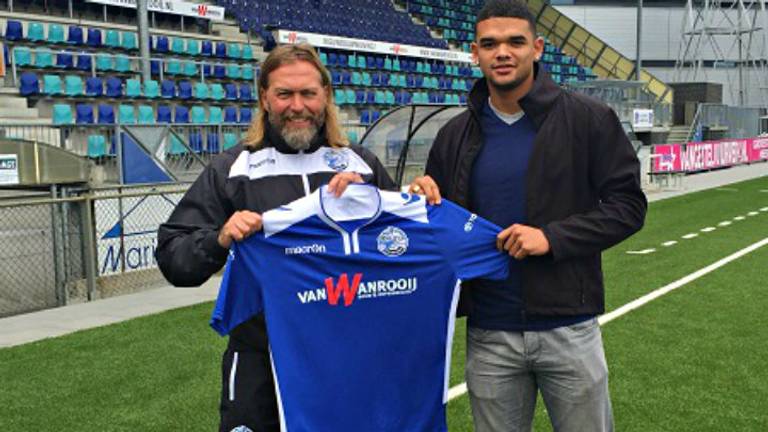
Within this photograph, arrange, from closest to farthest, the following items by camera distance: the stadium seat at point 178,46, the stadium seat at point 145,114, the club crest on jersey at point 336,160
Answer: the club crest on jersey at point 336,160, the stadium seat at point 145,114, the stadium seat at point 178,46

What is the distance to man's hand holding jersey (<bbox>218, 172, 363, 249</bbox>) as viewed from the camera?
2.30 m

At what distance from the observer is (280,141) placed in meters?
2.46

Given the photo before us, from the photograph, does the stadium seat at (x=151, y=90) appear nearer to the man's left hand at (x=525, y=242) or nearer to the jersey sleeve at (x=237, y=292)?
the jersey sleeve at (x=237, y=292)

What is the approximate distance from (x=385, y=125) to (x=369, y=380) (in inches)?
380

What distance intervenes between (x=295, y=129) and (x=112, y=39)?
15.9 metres

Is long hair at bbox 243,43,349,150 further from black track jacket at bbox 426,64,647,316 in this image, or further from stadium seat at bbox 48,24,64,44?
stadium seat at bbox 48,24,64,44

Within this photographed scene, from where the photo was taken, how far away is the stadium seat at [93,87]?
47.8ft

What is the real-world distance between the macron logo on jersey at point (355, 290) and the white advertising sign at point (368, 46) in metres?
17.3

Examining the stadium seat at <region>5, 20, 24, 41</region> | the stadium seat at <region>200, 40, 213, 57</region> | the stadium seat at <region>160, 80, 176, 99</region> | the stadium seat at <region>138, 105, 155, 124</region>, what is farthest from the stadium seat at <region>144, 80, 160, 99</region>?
the stadium seat at <region>200, 40, 213, 57</region>

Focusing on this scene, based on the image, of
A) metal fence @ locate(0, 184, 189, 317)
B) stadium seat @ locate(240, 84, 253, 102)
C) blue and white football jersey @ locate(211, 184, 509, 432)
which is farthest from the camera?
stadium seat @ locate(240, 84, 253, 102)

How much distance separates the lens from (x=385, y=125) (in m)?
11.9

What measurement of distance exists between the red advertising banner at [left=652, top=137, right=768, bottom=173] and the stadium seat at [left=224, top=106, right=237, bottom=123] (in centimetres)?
1137

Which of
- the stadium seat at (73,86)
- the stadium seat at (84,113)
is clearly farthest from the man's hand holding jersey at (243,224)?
the stadium seat at (73,86)

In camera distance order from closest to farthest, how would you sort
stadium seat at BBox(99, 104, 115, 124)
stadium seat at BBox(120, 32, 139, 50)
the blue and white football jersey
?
1. the blue and white football jersey
2. stadium seat at BBox(99, 104, 115, 124)
3. stadium seat at BBox(120, 32, 139, 50)
